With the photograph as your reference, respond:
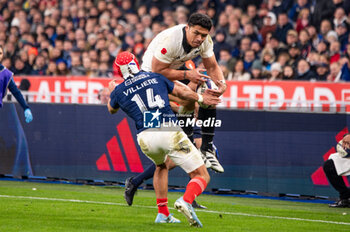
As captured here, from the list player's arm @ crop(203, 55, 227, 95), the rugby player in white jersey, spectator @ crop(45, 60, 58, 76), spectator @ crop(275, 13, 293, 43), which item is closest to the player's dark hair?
the rugby player in white jersey

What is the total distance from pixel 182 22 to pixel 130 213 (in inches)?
390

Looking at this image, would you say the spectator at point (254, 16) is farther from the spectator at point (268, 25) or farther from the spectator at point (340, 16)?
the spectator at point (340, 16)

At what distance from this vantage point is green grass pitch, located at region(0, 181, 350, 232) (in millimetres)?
8359

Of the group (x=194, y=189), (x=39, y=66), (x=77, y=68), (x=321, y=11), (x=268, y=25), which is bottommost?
(x=39, y=66)

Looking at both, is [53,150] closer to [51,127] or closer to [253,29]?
[51,127]

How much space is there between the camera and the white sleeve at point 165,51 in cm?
910

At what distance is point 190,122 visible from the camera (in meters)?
10.6

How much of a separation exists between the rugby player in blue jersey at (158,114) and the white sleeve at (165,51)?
2.81 ft

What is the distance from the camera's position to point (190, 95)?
8195 mm

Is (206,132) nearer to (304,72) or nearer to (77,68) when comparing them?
(304,72)

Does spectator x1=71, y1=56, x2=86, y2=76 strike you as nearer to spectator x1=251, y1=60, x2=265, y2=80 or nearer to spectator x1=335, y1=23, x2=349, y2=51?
spectator x1=251, y1=60, x2=265, y2=80

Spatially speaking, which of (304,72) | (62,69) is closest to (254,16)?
(304,72)

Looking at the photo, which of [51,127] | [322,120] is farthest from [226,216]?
[51,127]

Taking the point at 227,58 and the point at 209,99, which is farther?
the point at 227,58
